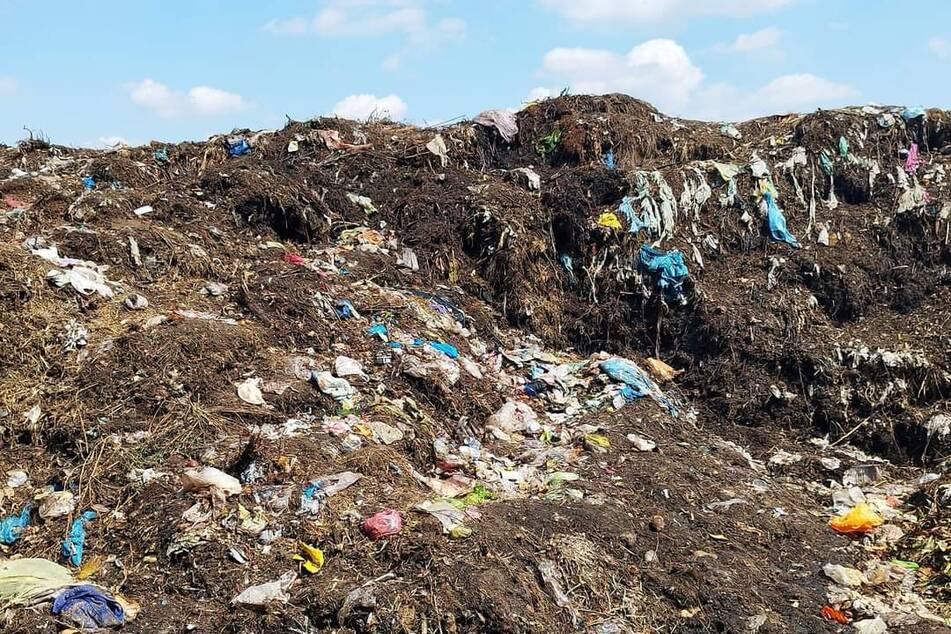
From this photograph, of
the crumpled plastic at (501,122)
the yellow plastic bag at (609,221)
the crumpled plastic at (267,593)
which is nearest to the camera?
the crumpled plastic at (267,593)

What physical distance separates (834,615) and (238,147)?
745 centimetres

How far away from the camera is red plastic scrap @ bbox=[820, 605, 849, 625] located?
3418 millimetres

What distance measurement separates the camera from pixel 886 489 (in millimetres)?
4867

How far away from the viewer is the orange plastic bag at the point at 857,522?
4.20 m

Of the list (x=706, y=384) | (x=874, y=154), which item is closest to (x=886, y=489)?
(x=706, y=384)

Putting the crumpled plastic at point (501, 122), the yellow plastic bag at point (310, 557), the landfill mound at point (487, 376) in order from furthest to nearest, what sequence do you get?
the crumpled plastic at point (501, 122)
the landfill mound at point (487, 376)
the yellow plastic bag at point (310, 557)

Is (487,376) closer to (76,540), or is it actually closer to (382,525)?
(382,525)

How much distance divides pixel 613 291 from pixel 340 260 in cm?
254

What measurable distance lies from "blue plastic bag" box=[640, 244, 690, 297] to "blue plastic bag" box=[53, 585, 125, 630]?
500cm

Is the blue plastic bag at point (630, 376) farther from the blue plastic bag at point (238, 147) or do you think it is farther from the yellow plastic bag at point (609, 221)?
the blue plastic bag at point (238, 147)

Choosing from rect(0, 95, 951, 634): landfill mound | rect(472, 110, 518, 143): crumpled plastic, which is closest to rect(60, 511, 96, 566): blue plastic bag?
rect(0, 95, 951, 634): landfill mound

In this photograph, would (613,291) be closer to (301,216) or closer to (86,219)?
(301,216)

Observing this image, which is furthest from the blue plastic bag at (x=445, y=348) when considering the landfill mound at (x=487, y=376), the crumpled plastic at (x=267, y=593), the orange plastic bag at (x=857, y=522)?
the orange plastic bag at (x=857, y=522)

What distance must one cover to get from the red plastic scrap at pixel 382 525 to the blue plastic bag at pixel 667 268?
3888 mm
